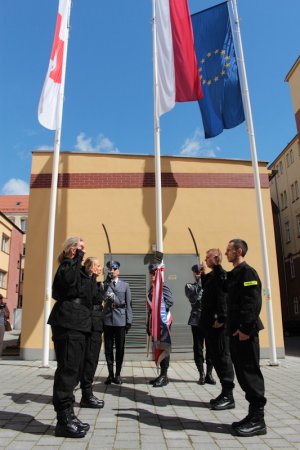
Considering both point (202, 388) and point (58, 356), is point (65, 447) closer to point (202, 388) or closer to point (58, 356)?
point (58, 356)

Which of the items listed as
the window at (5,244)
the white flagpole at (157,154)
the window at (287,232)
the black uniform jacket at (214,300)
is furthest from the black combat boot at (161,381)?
the window at (5,244)

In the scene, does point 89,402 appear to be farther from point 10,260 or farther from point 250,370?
point 10,260

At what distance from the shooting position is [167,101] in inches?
398

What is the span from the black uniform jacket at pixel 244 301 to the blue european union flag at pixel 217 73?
22.3 feet

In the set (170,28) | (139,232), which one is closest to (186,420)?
(139,232)

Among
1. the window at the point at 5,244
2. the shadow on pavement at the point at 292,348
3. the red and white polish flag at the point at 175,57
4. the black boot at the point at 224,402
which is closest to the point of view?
the black boot at the point at 224,402

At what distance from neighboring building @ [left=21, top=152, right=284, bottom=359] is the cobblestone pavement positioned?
2.78 m

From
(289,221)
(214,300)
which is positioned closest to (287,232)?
(289,221)

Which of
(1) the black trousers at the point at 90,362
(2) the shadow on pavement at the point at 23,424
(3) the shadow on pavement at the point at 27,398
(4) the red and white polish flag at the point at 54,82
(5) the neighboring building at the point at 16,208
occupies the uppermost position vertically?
(5) the neighboring building at the point at 16,208

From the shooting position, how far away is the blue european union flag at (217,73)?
10.5m

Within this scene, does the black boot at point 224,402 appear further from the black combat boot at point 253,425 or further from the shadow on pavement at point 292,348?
the shadow on pavement at point 292,348

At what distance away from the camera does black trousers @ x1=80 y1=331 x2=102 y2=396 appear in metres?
5.27

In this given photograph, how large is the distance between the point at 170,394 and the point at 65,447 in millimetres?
2737

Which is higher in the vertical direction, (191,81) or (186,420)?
(191,81)
